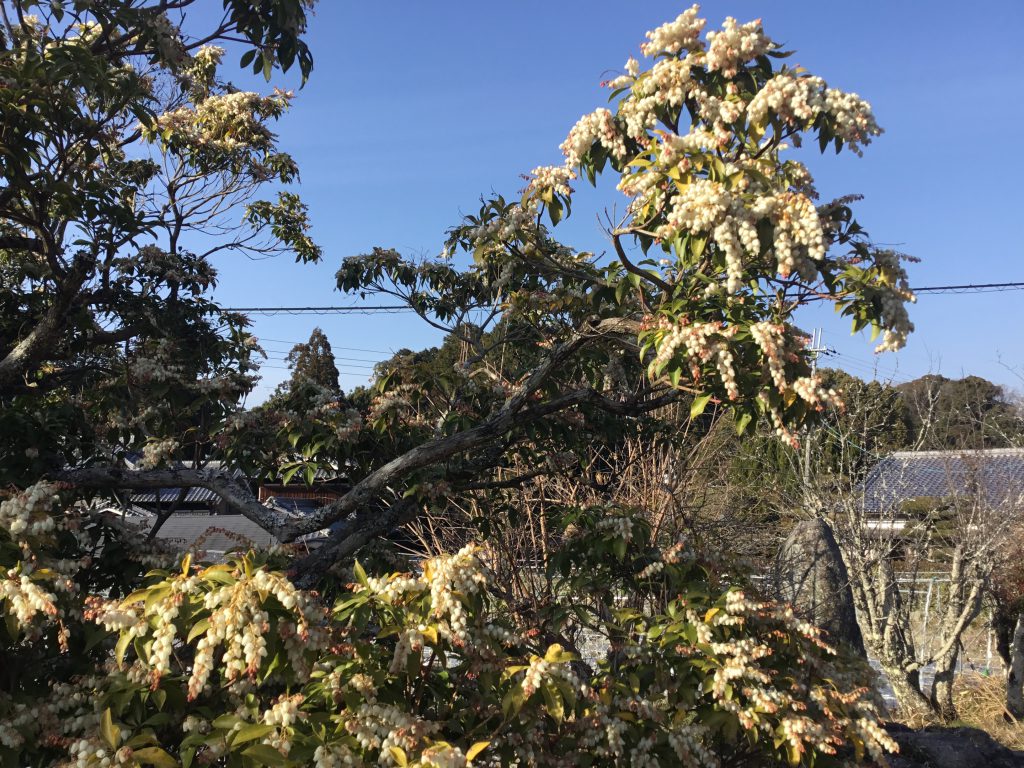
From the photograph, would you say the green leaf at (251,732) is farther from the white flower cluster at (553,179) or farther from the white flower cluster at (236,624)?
the white flower cluster at (553,179)

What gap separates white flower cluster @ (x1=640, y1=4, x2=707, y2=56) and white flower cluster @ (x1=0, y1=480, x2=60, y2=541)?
7.44 ft

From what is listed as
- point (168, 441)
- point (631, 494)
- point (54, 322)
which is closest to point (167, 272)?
point (54, 322)

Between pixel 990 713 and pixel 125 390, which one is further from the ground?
pixel 125 390

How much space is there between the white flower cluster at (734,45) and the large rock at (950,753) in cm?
428

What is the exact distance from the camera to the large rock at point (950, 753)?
15.7 feet

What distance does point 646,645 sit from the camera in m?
2.57

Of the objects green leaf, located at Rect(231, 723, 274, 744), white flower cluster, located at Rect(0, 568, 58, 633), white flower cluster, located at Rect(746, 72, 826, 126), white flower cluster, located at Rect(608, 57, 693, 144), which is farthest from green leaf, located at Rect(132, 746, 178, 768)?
white flower cluster, located at Rect(746, 72, 826, 126)

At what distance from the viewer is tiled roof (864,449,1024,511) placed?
816 cm

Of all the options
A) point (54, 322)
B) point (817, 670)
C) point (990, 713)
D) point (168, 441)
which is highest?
point (54, 322)

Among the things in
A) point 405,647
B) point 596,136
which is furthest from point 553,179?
point 405,647

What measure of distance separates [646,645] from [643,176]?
153 cm

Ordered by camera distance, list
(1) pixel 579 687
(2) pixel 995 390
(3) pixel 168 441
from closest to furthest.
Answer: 1. (1) pixel 579 687
2. (3) pixel 168 441
3. (2) pixel 995 390

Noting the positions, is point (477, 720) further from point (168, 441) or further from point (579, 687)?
point (168, 441)

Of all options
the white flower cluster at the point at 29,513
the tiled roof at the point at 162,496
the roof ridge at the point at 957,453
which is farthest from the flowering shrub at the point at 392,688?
the roof ridge at the point at 957,453
